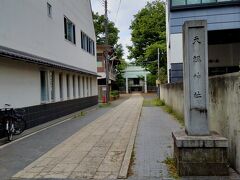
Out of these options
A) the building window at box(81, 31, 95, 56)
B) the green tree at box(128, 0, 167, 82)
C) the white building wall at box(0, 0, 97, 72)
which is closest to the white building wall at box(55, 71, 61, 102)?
A: the white building wall at box(0, 0, 97, 72)

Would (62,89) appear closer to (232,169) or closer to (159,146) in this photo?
(159,146)

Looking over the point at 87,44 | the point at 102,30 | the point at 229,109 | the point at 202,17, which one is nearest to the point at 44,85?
the point at 202,17

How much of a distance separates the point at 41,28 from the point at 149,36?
39.4m

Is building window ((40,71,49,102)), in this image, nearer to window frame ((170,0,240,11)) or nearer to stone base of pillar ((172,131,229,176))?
window frame ((170,0,240,11))

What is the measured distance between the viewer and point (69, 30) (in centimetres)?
2341

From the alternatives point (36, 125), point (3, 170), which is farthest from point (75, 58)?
point (3, 170)

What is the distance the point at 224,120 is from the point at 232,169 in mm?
1181

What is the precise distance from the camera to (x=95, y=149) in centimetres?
991

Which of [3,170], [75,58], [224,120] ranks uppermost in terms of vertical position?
[75,58]

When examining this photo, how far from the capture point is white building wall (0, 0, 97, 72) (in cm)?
1289

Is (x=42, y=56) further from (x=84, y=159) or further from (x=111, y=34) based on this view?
(x=111, y=34)

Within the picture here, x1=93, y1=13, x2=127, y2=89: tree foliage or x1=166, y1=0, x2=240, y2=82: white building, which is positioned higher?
x1=93, y1=13, x2=127, y2=89: tree foliage

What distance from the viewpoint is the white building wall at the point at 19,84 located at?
1234 cm

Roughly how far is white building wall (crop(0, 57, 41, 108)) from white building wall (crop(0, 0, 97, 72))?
28.9 inches
